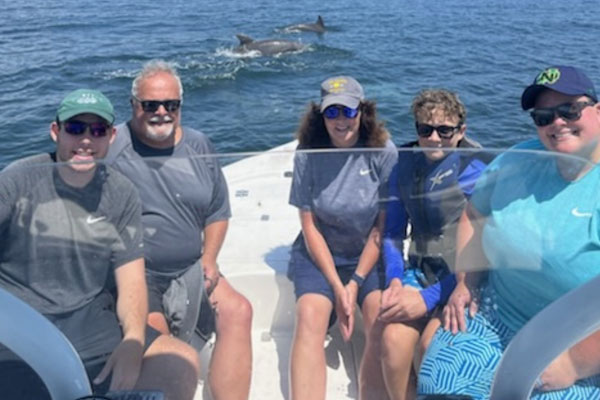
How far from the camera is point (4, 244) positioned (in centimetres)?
220

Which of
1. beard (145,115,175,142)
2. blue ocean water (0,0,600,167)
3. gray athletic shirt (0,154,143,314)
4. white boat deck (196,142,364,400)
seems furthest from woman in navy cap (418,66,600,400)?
blue ocean water (0,0,600,167)

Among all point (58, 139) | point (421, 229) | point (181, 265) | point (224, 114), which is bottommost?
point (224, 114)

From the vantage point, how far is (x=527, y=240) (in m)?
2.28

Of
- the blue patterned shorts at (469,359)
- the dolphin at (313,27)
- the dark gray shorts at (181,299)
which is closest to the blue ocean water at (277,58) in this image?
the dolphin at (313,27)

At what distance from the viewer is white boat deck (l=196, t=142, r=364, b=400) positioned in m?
3.06

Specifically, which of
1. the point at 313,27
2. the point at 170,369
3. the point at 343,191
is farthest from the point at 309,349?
the point at 313,27

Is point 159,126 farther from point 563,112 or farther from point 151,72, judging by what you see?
point 563,112

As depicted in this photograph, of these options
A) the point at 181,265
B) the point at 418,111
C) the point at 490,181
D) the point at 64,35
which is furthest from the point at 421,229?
the point at 64,35

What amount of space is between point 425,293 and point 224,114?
11911mm

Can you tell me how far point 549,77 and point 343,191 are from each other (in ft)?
3.30

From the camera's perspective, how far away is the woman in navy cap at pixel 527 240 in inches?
86.3

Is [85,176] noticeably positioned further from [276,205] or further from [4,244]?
[276,205]

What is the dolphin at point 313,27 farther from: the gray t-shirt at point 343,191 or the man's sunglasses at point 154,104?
the gray t-shirt at point 343,191

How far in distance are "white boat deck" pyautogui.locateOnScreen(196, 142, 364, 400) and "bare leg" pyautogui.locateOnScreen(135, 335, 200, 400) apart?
0.74 ft
